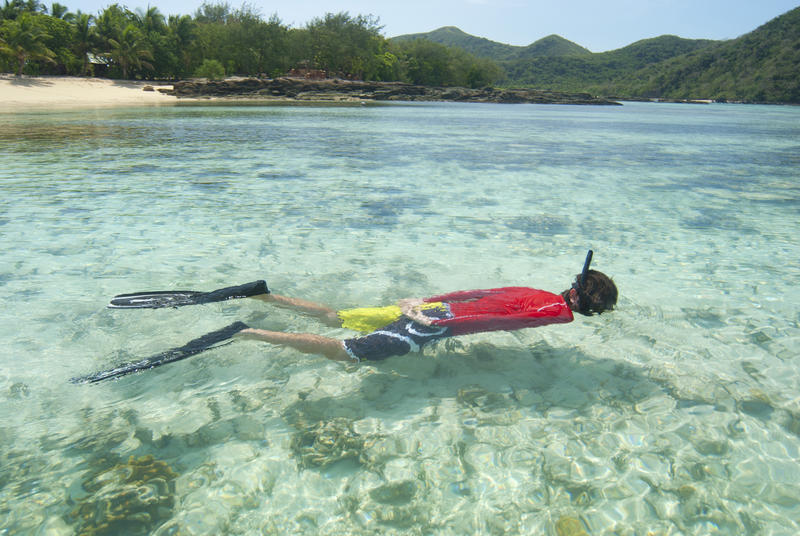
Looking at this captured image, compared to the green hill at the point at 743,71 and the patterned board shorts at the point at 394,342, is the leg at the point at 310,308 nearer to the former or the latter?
the patterned board shorts at the point at 394,342

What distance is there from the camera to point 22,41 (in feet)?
132

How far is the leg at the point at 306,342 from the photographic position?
138 inches

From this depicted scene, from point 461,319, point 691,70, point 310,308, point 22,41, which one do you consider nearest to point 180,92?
point 22,41

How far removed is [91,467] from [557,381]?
301 cm

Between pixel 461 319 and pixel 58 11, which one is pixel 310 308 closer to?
pixel 461 319

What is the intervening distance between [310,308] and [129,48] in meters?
59.5

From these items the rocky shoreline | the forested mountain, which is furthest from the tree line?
the forested mountain

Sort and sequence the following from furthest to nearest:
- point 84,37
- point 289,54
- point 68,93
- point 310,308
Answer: point 289,54, point 84,37, point 68,93, point 310,308

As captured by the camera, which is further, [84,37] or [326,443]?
[84,37]

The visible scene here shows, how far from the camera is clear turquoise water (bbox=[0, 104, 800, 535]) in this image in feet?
8.14

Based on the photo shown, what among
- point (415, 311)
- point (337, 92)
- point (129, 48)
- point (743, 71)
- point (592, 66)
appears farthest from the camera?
point (592, 66)

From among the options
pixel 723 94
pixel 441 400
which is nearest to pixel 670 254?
pixel 441 400

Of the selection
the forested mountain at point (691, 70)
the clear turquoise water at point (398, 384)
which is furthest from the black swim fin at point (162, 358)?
the forested mountain at point (691, 70)

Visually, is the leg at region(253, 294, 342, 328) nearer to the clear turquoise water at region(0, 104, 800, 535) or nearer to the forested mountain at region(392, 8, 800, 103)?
the clear turquoise water at region(0, 104, 800, 535)
